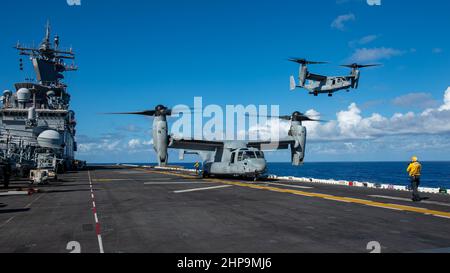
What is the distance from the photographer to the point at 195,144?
35.9 metres

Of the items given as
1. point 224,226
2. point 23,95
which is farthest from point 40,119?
point 224,226

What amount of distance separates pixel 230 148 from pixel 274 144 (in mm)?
4972

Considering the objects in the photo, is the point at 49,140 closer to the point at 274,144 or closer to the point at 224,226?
the point at 274,144

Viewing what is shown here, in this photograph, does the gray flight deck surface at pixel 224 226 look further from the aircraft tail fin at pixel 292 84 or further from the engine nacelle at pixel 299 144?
the aircraft tail fin at pixel 292 84

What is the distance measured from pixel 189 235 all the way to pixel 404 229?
663 centimetres

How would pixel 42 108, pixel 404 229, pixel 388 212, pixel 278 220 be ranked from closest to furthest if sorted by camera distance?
pixel 404 229 → pixel 278 220 → pixel 388 212 → pixel 42 108

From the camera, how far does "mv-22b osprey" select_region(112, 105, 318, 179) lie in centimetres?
3133

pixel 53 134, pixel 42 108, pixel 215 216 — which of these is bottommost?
pixel 215 216

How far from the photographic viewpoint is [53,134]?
61031 millimetres

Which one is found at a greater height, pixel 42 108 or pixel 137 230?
pixel 42 108
